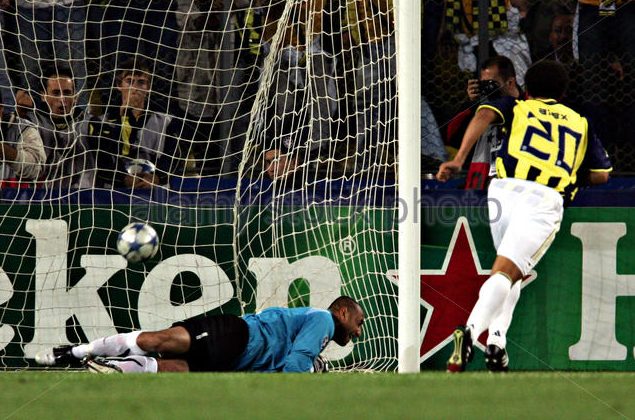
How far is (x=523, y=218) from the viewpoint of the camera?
634cm

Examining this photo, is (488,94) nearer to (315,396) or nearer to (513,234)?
(513,234)

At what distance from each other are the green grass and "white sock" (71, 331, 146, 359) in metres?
2.10

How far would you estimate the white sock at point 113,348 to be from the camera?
5918 mm

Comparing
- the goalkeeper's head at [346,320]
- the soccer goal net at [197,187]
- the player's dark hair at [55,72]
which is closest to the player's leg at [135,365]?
the goalkeeper's head at [346,320]

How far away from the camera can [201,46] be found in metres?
7.28

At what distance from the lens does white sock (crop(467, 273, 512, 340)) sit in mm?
6016

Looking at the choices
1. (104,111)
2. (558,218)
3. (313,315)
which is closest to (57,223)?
(104,111)

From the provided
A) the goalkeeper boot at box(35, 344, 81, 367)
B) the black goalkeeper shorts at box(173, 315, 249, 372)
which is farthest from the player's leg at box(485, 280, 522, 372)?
the goalkeeper boot at box(35, 344, 81, 367)

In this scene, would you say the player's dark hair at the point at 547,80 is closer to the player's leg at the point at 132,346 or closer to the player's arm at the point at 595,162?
the player's arm at the point at 595,162

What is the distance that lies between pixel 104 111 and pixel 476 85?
2.42 meters

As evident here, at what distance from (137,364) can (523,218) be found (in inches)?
89.3

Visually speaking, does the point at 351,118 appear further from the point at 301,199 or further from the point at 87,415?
the point at 87,415

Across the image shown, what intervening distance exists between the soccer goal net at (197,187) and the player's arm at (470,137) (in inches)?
27.2

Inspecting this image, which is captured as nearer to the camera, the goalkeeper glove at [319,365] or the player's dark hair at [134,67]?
the goalkeeper glove at [319,365]
